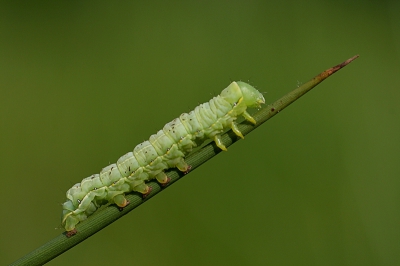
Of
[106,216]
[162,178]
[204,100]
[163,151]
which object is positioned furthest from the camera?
[204,100]

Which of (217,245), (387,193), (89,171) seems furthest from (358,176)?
(89,171)

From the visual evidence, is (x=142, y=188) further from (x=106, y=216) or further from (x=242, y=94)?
(x=242, y=94)

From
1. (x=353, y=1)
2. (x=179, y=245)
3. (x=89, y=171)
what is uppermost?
(x=353, y=1)

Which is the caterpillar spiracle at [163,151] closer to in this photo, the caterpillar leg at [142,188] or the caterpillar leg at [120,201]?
the caterpillar leg at [142,188]

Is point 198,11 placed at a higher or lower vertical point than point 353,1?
higher

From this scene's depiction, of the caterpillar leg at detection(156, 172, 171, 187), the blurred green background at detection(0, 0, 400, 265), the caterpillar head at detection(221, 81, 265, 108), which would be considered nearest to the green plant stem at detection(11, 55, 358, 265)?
the caterpillar leg at detection(156, 172, 171, 187)

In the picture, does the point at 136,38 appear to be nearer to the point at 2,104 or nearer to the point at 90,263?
the point at 2,104

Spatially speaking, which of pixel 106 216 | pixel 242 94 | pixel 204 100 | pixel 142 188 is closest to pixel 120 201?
pixel 142 188

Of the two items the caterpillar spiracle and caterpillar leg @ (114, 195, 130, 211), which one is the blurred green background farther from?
caterpillar leg @ (114, 195, 130, 211)
